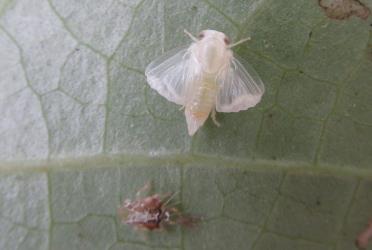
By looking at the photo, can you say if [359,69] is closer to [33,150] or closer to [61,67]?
[61,67]

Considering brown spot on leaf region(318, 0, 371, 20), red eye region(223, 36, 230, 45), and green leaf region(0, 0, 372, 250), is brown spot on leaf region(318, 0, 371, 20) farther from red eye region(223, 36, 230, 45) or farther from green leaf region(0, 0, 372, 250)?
red eye region(223, 36, 230, 45)

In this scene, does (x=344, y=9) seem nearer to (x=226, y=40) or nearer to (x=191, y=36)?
(x=226, y=40)

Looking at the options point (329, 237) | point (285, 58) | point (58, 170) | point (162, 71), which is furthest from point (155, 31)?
point (329, 237)

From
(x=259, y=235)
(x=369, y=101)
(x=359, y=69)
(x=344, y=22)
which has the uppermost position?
(x=344, y=22)

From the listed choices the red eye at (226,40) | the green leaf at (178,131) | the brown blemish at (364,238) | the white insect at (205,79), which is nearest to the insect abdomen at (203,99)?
the white insect at (205,79)

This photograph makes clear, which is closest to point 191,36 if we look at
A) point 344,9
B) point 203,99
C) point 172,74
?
point 172,74

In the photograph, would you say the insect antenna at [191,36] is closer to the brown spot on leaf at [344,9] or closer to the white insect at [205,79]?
the white insect at [205,79]
